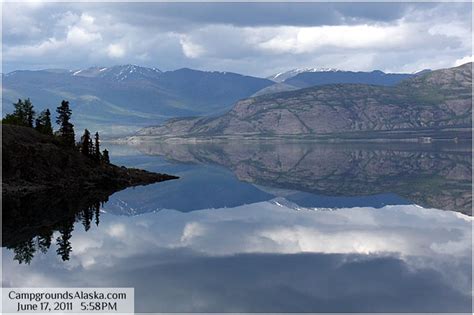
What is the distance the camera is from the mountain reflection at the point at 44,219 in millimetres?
76438

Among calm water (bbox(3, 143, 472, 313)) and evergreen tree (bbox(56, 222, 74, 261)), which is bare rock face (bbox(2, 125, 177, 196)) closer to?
calm water (bbox(3, 143, 472, 313))

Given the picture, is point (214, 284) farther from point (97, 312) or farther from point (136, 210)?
point (136, 210)

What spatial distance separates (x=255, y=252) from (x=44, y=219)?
45226 mm

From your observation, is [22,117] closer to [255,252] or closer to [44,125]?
[44,125]

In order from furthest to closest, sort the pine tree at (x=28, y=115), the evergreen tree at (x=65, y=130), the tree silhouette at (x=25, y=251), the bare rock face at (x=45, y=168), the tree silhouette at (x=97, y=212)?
the pine tree at (x=28, y=115) < the evergreen tree at (x=65, y=130) < the bare rock face at (x=45, y=168) < the tree silhouette at (x=97, y=212) < the tree silhouette at (x=25, y=251)

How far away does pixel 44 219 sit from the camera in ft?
330

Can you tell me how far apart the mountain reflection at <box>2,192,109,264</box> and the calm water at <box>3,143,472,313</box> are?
23 cm

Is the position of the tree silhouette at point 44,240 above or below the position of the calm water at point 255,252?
above

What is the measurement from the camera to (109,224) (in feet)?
329

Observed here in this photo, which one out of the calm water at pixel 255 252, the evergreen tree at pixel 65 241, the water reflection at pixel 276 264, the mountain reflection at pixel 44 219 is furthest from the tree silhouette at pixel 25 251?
the evergreen tree at pixel 65 241

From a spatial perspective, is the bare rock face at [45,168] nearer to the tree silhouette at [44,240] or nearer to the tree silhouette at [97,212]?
the tree silhouette at [97,212]

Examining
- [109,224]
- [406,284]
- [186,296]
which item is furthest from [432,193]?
[186,296]

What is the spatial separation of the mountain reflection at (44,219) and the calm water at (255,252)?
0.75 feet

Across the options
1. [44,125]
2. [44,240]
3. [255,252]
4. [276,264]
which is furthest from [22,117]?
[276,264]
